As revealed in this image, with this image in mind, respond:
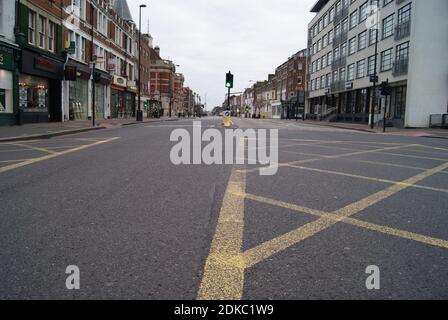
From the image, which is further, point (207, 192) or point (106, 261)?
point (207, 192)

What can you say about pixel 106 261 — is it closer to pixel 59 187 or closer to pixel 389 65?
pixel 59 187

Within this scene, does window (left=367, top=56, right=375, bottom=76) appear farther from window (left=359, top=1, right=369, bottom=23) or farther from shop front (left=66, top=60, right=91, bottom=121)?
shop front (left=66, top=60, right=91, bottom=121)

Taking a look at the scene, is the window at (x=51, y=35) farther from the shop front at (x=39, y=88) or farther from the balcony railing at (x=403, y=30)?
the balcony railing at (x=403, y=30)

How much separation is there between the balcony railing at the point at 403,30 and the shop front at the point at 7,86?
30.3 metres

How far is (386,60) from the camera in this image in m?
38.5

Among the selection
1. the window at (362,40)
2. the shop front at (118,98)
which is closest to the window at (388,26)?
the window at (362,40)

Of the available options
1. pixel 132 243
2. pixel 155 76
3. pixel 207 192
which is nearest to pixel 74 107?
pixel 207 192

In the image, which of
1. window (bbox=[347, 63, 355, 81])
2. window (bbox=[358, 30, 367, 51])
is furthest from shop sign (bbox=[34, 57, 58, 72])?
window (bbox=[347, 63, 355, 81])

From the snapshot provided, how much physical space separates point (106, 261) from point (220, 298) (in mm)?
1069

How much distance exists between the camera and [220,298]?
100 inches

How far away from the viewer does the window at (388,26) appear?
37.5 metres

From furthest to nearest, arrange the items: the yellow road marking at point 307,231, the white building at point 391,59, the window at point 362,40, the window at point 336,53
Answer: the window at point 336,53, the window at point 362,40, the white building at point 391,59, the yellow road marking at point 307,231

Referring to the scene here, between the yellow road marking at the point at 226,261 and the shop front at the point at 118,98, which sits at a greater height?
the shop front at the point at 118,98
